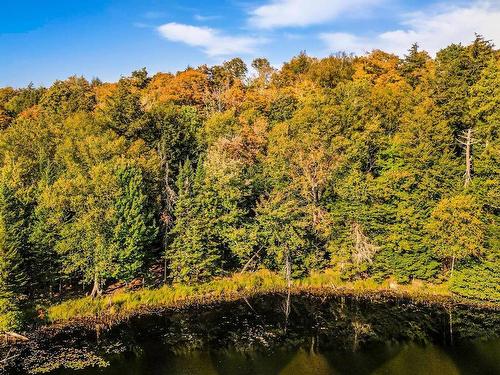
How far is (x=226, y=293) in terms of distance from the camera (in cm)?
5197

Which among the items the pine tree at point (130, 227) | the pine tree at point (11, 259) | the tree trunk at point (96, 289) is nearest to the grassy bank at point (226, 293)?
the tree trunk at point (96, 289)

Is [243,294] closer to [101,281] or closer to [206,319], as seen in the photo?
[206,319]

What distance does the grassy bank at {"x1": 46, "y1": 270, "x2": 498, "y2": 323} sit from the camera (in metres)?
44.6

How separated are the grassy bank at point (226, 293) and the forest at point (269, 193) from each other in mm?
1337

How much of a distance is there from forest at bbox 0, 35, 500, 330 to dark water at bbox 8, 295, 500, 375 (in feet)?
21.1

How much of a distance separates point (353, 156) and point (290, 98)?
27989 mm

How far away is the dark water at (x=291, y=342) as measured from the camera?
3331cm

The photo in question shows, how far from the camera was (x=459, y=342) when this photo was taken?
124 ft

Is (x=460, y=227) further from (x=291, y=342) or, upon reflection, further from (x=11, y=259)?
(x=11, y=259)

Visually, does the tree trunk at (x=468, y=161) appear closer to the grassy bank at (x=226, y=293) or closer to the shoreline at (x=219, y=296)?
the grassy bank at (x=226, y=293)

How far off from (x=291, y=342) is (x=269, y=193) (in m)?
25.5

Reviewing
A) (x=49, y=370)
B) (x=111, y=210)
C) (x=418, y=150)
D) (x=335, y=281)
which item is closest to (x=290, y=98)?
(x=418, y=150)

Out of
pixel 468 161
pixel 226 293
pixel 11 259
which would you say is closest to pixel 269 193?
pixel 226 293

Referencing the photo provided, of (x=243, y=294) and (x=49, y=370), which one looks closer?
(x=49, y=370)
